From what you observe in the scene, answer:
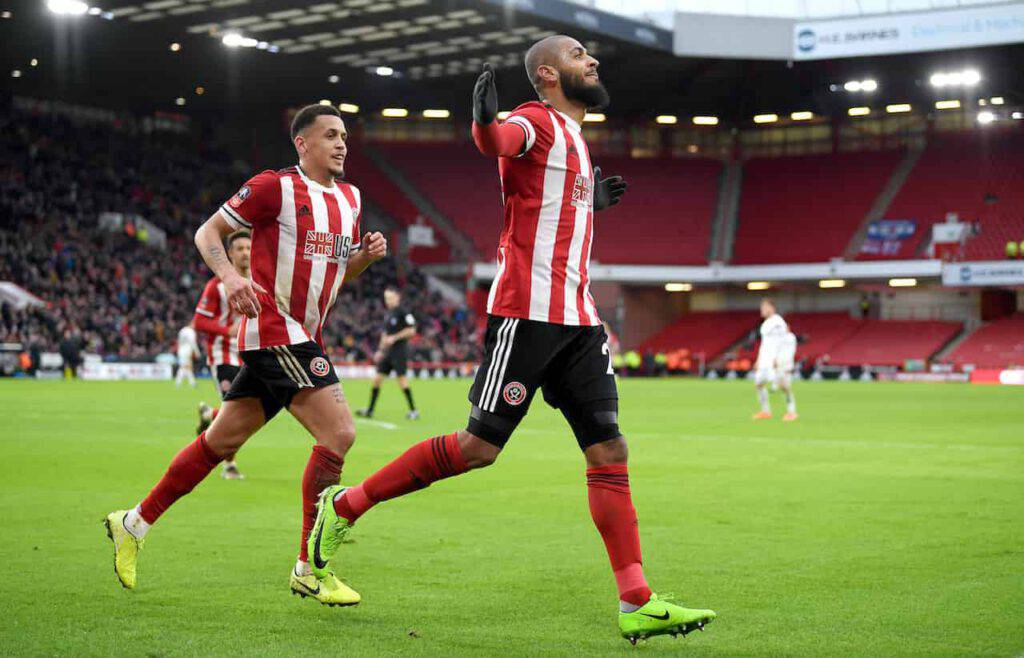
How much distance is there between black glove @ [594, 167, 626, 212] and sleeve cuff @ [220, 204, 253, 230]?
1747mm

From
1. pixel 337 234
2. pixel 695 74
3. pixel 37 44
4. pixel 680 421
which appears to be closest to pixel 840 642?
pixel 337 234

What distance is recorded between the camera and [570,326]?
5.29m

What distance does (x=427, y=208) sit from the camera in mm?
60406

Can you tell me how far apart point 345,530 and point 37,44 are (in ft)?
142

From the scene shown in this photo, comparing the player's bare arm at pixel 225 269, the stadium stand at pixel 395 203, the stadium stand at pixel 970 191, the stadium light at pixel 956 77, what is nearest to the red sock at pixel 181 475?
the player's bare arm at pixel 225 269

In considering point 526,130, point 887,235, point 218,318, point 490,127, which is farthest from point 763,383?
point 887,235

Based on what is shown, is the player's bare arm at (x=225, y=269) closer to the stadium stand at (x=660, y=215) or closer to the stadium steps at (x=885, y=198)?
the stadium stand at (x=660, y=215)

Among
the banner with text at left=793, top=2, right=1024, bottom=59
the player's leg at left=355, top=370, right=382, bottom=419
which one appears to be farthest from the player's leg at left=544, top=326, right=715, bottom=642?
the banner with text at left=793, top=2, right=1024, bottom=59

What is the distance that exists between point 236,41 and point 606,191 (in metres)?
39.6

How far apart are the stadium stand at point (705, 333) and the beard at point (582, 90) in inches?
2123

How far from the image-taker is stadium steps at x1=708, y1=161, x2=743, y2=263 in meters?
61.0

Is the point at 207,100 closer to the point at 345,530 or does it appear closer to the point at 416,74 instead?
the point at 416,74

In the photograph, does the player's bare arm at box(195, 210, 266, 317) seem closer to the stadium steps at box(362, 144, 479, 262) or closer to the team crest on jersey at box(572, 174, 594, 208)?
the team crest on jersey at box(572, 174, 594, 208)

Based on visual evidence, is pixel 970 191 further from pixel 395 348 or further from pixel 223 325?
pixel 223 325
